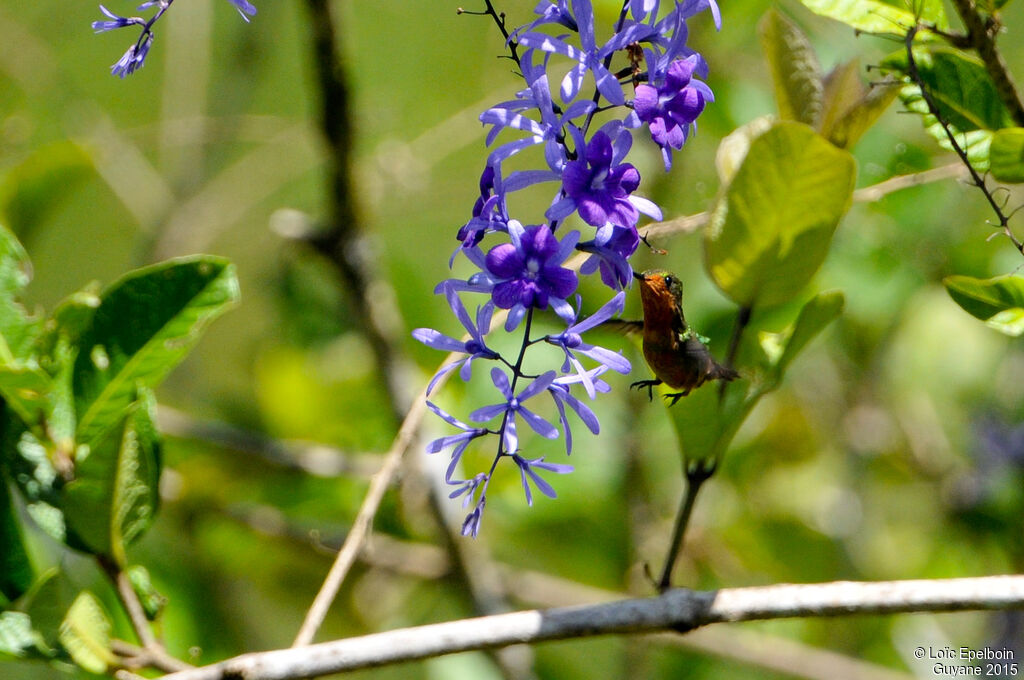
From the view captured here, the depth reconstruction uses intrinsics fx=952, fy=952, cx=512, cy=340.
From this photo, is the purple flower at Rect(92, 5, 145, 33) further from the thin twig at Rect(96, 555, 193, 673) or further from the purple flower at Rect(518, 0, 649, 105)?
the thin twig at Rect(96, 555, 193, 673)

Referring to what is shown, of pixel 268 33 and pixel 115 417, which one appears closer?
pixel 115 417

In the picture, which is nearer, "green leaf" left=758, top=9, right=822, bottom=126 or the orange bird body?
the orange bird body

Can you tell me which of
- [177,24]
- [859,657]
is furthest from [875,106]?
[177,24]

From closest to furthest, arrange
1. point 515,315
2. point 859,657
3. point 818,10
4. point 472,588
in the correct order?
point 515,315, point 818,10, point 472,588, point 859,657

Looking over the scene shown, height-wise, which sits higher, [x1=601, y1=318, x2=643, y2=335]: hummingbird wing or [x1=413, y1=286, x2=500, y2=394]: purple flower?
[x1=413, y1=286, x2=500, y2=394]: purple flower

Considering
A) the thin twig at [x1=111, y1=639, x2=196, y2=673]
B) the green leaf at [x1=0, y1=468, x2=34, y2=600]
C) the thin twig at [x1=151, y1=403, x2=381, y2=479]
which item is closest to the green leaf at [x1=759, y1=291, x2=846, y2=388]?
the thin twig at [x1=111, y1=639, x2=196, y2=673]

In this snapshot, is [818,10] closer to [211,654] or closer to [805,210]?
[805,210]

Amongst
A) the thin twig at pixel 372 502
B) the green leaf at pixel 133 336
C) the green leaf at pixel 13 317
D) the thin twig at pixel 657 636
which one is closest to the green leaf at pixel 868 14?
the thin twig at pixel 372 502

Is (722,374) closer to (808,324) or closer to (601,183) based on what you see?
(808,324)

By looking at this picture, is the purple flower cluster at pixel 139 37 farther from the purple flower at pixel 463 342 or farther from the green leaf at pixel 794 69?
the green leaf at pixel 794 69
